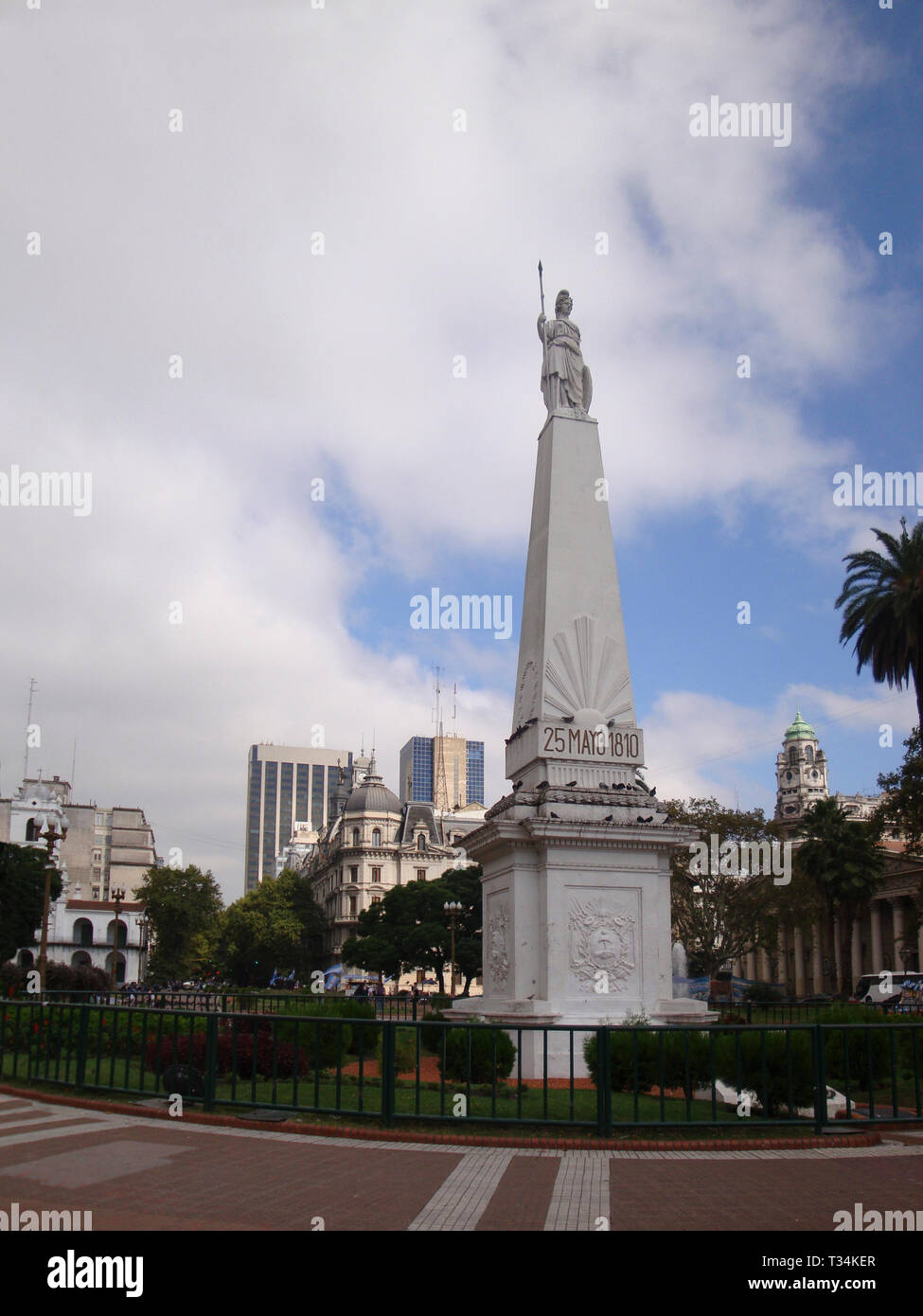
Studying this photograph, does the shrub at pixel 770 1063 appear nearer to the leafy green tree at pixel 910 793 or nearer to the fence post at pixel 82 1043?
the fence post at pixel 82 1043

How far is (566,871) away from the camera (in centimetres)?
1641

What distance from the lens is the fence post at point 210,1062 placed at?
10.9 metres

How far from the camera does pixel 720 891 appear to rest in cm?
4234

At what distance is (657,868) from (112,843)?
109 meters

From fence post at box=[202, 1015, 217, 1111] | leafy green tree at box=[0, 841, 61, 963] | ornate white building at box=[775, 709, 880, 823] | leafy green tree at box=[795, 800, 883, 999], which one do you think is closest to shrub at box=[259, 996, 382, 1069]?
fence post at box=[202, 1015, 217, 1111]

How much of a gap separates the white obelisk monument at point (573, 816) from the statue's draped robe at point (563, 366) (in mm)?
35

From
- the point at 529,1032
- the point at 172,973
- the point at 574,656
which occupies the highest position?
the point at 574,656


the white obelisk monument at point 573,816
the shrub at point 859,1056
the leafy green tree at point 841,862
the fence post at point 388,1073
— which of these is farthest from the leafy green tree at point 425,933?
the fence post at point 388,1073

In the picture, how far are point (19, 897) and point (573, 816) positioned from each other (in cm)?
4758

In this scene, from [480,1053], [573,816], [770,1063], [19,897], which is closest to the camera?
[770,1063]

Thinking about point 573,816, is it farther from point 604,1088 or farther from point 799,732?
point 799,732

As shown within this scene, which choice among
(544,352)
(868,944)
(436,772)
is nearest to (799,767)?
(436,772)

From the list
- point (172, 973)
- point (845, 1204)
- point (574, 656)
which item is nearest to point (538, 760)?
point (574, 656)
